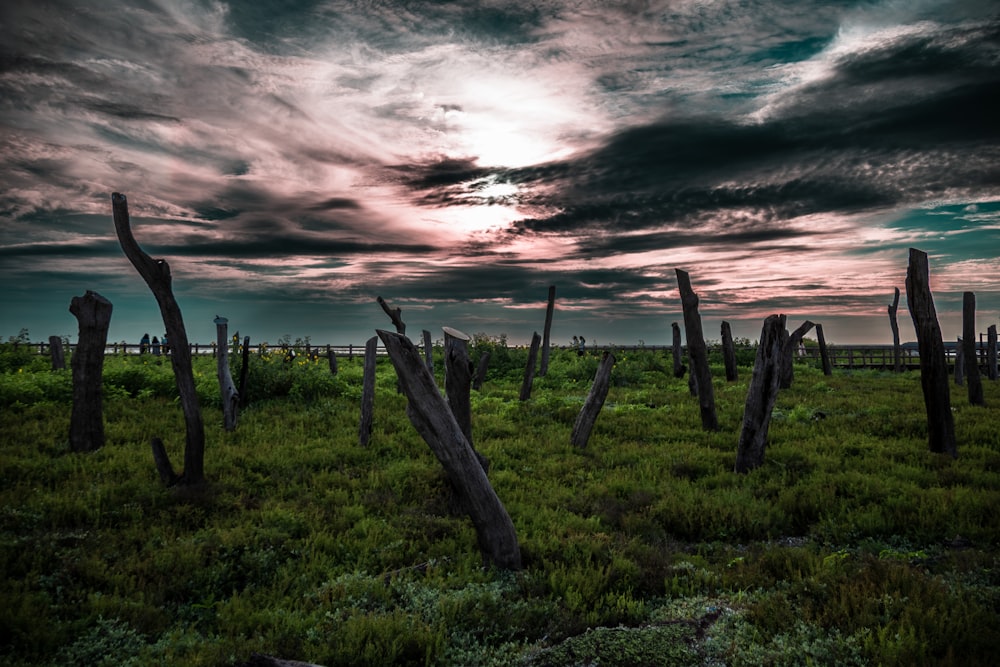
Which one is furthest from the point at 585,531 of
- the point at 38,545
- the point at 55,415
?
the point at 55,415

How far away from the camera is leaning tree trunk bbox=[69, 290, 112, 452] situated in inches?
467

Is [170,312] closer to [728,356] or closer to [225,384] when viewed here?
[225,384]

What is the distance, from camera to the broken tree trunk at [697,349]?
14906 mm

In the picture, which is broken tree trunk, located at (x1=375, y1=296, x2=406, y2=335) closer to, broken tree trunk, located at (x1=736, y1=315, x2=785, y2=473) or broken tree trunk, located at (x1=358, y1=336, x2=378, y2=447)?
broken tree trunk, located at (x1=358, y1=336, x2=378, y2=447)

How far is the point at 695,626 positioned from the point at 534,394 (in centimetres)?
1696

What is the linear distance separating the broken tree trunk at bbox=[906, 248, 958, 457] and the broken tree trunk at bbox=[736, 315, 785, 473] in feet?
10.4

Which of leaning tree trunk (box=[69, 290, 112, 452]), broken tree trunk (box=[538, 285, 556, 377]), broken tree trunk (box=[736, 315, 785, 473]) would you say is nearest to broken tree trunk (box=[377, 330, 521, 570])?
broken tree trunk (box=[736, 315, 785, 473])

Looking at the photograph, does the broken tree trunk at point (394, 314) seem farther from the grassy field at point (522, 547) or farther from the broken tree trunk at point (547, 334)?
the broken tree trunk at point (547, 334)

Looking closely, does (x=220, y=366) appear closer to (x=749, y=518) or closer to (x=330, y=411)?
(x=330, y=411)

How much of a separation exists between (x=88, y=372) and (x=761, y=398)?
13398mm

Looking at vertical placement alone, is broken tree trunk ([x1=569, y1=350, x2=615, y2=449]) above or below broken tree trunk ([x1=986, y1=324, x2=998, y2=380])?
below

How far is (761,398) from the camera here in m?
11.2

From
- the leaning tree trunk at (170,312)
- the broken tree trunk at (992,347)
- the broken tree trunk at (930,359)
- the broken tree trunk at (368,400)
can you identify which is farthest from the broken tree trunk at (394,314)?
the broken tree trunk at (992,347)

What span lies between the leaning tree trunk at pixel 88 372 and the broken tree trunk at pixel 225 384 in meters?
2.52
